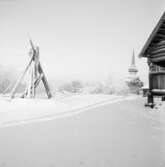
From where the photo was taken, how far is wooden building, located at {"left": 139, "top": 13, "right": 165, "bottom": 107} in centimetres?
633

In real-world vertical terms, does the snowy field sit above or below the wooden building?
below

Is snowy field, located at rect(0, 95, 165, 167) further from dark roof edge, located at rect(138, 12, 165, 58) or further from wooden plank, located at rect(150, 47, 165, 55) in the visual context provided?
dark roof edge, located at rect(138, 12, 165, 58)

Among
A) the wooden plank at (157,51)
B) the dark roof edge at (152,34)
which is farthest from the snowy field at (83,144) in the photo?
the dark roof edge at (152,34)

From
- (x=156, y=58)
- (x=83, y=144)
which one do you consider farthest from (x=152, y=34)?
(x=83, y=144)

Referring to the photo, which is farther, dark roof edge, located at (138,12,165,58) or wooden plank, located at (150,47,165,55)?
wooden plank, located at (150,47,165,55)

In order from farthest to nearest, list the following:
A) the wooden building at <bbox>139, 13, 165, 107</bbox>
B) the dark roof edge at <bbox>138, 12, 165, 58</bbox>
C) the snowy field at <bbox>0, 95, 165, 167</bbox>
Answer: the wooden building at <bbox>139, 13, 165, 107</bbox>, the dark roof edge at <bbox>138, 12, 165, 58</bbox>, the snowy field at <bbox>0, 95, 165, 167</bbox>

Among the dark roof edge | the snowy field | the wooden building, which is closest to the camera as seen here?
the snowy field

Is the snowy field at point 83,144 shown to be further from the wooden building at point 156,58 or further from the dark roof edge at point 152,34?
the dark roof edge at point 152,34

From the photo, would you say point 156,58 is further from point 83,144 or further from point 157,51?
point 83,144

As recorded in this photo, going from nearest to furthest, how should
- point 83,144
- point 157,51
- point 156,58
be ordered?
point 83,144 → point 157,51 → point 156,58

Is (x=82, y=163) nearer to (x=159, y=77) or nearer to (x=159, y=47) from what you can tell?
(x=159, y=77)

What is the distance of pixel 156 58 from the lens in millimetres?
6719

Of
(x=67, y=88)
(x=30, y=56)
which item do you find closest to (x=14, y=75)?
(x=67, y=88)

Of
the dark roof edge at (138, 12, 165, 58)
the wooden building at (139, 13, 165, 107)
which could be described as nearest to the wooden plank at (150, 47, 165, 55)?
the wooden building at (139, 13, 165, 107)
